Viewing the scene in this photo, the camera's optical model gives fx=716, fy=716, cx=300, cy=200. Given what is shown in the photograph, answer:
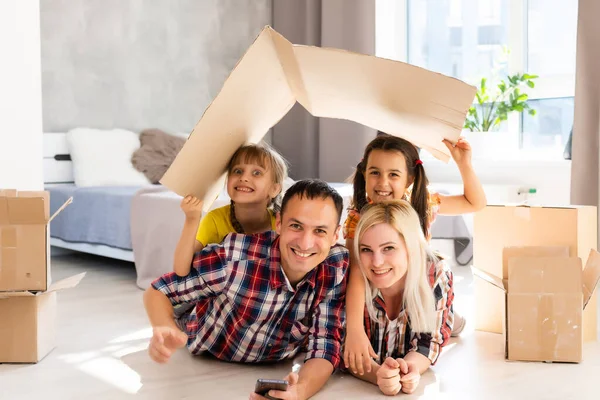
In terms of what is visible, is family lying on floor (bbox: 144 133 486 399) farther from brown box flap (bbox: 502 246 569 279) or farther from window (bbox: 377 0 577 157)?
Answer: window (bbox: 377 0 577 157)

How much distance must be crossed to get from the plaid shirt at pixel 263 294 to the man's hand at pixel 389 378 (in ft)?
0.44

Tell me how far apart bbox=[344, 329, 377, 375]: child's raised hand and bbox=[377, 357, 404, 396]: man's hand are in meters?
0.04

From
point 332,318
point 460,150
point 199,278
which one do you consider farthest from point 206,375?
point 460,150

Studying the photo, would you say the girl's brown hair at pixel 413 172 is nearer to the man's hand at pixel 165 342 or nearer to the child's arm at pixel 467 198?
the child's arm at pixel 467 198

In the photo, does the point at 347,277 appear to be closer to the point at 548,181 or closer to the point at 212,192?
the point at 212,192

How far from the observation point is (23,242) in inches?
74.2

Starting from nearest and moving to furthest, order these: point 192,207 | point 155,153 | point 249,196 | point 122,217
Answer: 1. point 192,207
2. point 249,196
3. point 122,217
4. point 155,153

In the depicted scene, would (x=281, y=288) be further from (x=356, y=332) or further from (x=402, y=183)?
(x=402, y=183)

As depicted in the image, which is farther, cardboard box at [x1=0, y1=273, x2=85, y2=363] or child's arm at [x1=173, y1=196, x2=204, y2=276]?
cardboard box at [x1=0, y1=273, x2=85, y2=363]

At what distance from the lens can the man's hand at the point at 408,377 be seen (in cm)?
164

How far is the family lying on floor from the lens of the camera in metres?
1.69

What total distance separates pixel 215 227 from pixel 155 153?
231 centimetres

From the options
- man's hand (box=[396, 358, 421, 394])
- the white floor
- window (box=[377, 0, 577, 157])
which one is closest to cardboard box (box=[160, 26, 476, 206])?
the white floor

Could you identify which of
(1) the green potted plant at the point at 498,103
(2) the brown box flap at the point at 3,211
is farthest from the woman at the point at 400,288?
(1) the green potted plant at the point at 498,103
